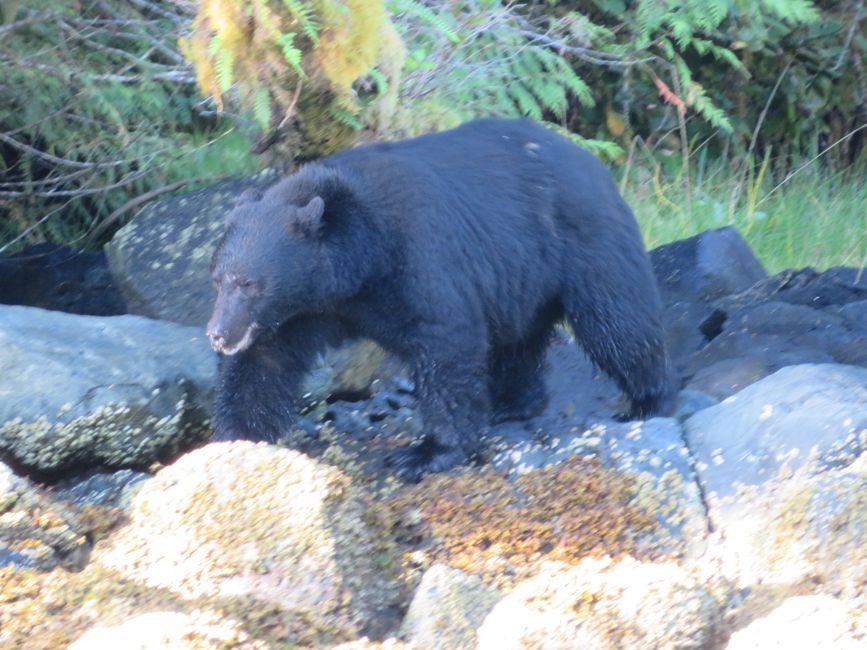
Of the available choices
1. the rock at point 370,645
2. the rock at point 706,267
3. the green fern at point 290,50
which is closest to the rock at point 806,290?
the rock at point 706,267

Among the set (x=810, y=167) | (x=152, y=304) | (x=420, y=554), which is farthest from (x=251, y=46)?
(x=810, y=167)

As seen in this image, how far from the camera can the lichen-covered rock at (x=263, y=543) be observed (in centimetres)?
375

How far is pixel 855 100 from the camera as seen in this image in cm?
1148

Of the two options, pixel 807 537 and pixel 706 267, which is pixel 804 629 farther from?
pixel 706 267

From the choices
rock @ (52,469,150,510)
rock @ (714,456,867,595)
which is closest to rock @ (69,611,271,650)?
rock @ (52,469,150,510)

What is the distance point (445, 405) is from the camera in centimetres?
514

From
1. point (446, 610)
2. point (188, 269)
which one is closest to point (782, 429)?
point (446, 610)

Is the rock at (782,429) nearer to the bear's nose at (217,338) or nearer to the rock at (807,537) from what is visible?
the rock at (807,537)

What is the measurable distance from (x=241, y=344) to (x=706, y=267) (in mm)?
3457

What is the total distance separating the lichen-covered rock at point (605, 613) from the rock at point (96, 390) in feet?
7.17

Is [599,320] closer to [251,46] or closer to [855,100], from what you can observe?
[251,46]

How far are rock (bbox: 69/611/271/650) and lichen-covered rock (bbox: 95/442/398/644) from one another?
10.8 inches

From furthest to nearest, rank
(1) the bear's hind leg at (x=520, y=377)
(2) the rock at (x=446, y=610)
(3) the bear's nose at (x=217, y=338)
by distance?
(1) the bear's hind leg at (x=520, y=377) → (3) the bear's nose at (x=217, y=338) → (2) the rock at (x=446, y=610)

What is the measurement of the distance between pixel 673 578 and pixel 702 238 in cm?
427
